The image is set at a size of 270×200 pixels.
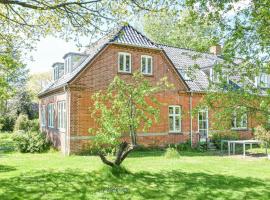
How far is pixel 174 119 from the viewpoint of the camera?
864 inches

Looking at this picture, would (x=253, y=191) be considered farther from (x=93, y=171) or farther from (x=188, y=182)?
(x=93, y=171)

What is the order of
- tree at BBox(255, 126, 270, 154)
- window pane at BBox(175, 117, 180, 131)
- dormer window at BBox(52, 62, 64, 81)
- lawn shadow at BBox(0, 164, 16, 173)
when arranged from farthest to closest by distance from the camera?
dormer window at BBox(52, 62, 64, 81) < window pane at BBox(175, 117, 180, 131) < tree at BBox(255, 126, 270, 154) < lawn shadow at BBox(0, 164, 16, 173)

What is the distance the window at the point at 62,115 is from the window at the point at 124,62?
4.27m

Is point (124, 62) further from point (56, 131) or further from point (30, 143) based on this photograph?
point (30, 143)

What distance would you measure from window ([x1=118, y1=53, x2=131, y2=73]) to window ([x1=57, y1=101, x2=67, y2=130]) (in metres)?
4.27

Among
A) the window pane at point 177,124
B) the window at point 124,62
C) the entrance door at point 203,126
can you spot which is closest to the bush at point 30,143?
the window at point 124,62

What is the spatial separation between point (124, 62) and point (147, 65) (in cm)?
180

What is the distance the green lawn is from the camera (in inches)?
357

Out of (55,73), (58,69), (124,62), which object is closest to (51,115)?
(55,73)

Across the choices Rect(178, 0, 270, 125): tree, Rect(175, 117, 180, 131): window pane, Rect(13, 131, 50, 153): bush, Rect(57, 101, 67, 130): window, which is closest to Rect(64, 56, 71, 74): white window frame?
Rect(57, 101, 67, 130): window

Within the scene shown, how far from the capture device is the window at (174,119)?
21.9m

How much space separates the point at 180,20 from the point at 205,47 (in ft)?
6.04

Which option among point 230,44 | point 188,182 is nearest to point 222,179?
point 188,182

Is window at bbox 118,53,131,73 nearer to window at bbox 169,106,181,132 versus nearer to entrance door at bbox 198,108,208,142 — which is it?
window at bbox 169,106,181,132
